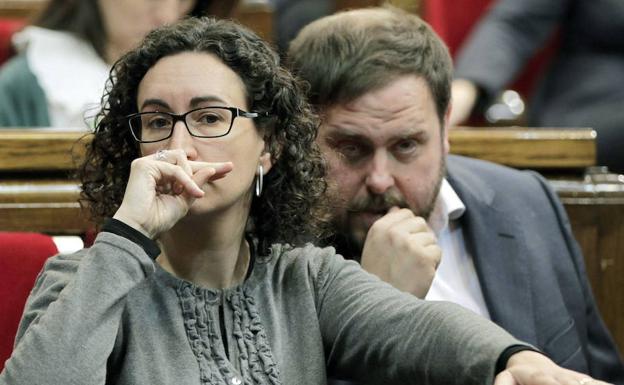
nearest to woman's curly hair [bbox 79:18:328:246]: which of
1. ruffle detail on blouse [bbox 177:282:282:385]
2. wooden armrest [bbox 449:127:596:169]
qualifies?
ruffle detail on blouse [bbox 177:282:282:385]

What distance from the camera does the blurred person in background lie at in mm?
2096

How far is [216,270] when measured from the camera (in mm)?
1215

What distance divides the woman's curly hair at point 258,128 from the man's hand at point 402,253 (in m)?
0.11

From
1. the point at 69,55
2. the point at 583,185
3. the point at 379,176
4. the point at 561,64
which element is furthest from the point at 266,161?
the point at 561,64

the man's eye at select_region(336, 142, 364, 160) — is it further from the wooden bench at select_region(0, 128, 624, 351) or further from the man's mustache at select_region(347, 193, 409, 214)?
the wooden bench at select_region(0, 128, 624, 351)

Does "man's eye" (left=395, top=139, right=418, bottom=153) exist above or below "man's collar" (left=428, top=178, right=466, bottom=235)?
above

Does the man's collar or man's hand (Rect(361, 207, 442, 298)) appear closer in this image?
man's hand (Rect(361, 207, 442, 298))

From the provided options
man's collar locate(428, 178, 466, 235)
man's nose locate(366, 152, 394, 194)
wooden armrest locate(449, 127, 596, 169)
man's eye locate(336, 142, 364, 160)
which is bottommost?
man's collar locate(428, 178, 466, 235)

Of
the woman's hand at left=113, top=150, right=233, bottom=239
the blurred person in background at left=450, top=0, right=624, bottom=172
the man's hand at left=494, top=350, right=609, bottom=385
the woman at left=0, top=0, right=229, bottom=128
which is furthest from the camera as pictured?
the blurred person in background at left=450, top=0, right=624, bottom=172

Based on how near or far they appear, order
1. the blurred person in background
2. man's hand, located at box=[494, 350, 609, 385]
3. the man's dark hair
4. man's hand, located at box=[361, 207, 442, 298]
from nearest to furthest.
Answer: man's hand, located at box=[494, 350, 609, 385]
man's hand, located at box=[361, 207, 442, 298]
the man's dark hair
the blurred person in background

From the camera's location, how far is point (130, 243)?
110 cm

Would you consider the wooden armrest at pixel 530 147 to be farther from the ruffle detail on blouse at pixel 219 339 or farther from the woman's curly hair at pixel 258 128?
the ruffle detail on blouse at pixel 219 339

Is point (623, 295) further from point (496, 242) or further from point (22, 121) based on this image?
point (22, 121)

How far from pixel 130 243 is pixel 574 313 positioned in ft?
2.41
